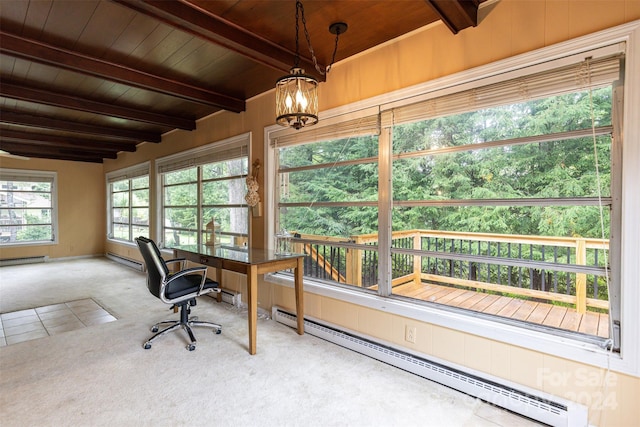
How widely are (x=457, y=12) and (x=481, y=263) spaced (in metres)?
2.07

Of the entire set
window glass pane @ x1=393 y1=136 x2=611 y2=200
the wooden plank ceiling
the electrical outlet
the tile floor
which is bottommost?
the tile floor

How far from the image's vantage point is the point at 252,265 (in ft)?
8.65

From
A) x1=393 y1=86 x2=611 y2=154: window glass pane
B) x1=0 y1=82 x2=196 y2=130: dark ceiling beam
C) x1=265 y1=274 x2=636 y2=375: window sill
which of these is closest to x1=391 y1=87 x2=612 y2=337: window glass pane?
x1=393 y1=86 x2=611 y2=154: window glass pane

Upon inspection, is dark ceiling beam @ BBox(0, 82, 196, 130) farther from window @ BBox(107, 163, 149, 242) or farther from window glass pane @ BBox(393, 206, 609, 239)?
window glass pane @ BBox(393, 206, 609, 239)

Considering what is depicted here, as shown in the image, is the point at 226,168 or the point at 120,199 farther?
the point at 120,199

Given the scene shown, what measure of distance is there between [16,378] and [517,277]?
13.7ft

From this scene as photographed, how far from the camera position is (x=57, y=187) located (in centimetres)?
752

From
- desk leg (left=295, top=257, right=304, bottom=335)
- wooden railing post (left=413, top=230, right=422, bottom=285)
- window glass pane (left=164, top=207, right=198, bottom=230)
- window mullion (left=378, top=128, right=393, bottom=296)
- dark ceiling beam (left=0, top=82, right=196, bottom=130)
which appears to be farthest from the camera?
window glass pane (left=164, top=207, right=198, bottom=230)

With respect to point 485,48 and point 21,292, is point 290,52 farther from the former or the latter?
point 21,292

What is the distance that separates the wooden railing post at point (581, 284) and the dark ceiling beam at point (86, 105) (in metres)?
4.95

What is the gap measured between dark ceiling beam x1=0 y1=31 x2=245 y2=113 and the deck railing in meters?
1.98

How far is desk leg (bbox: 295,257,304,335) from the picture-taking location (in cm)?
301

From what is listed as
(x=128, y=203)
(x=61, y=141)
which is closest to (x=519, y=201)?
(x=61, y=141)

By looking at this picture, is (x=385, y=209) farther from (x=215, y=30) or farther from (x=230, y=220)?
(x=230, y=220)
